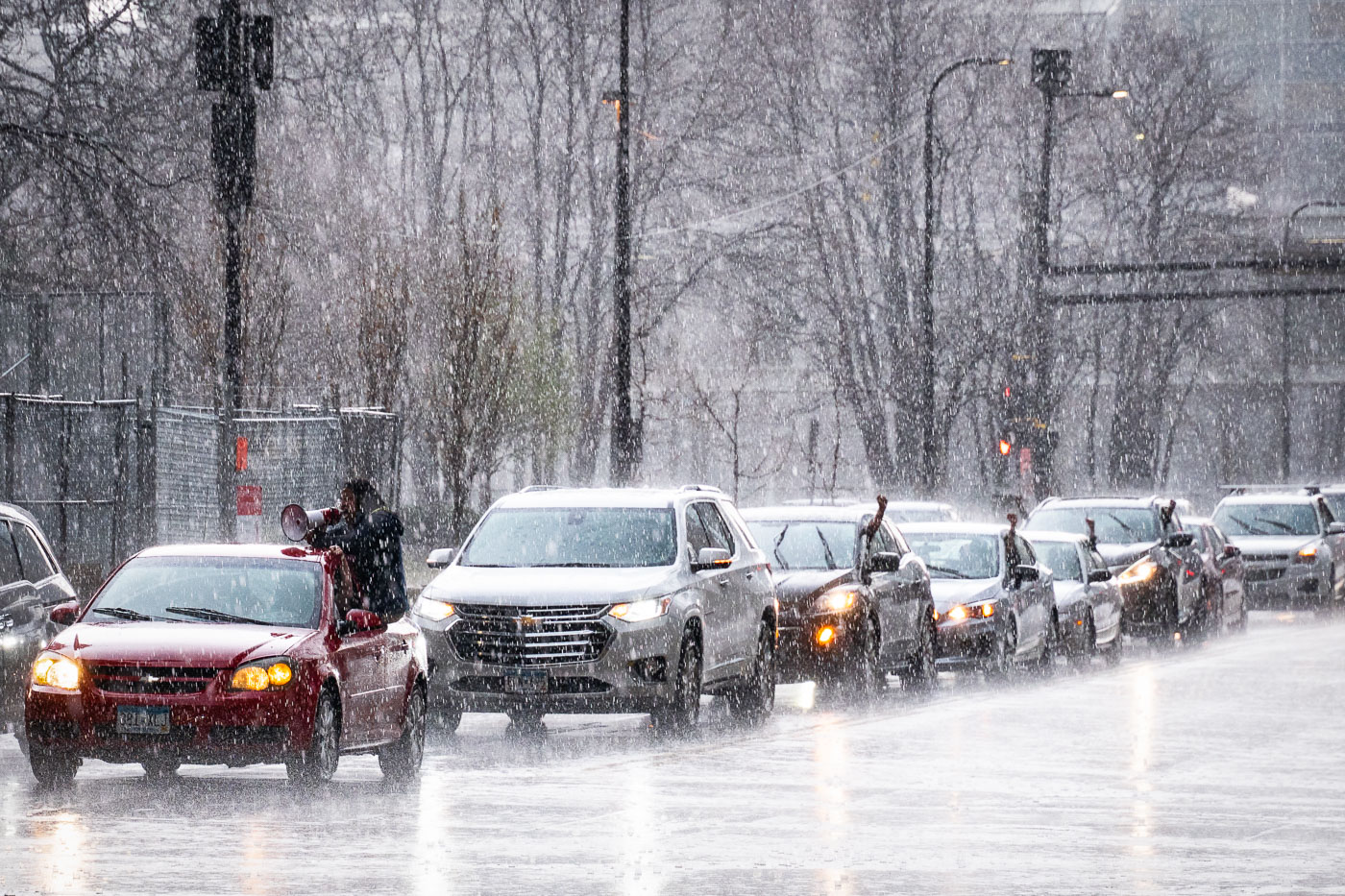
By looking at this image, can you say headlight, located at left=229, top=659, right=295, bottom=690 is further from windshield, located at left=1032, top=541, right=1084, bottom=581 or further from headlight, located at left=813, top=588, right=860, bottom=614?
windshield, located at left=1032, top=541, right=1084, bottom=581

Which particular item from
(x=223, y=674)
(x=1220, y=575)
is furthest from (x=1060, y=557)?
(x=223, y=674)

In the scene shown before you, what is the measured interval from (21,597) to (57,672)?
173cm

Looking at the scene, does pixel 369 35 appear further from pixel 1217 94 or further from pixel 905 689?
pixel 905 689

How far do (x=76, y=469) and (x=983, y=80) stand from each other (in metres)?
32.2

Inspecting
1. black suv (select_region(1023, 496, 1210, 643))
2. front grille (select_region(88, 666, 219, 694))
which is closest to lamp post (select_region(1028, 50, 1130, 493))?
black suv (select_region(1023, 496, 1210, 643))

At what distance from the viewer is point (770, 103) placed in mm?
57875

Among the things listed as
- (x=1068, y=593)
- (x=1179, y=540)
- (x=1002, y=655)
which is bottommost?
(x=1002, y=655)

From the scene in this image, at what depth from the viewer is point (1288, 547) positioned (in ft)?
129

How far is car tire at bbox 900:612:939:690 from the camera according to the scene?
23703 millimetres

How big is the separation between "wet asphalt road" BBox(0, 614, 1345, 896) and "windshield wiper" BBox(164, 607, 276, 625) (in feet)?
3.03

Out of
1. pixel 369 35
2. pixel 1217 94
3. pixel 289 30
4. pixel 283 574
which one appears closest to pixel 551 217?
pixel 369 35

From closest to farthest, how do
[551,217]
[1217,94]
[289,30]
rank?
1. [289,30]
2. [1217,94]
3. [551,217]

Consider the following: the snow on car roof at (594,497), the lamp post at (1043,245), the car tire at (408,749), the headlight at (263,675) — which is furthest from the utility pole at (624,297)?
the headlight at (263,675)

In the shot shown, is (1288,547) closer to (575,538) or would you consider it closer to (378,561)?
(575,538)
